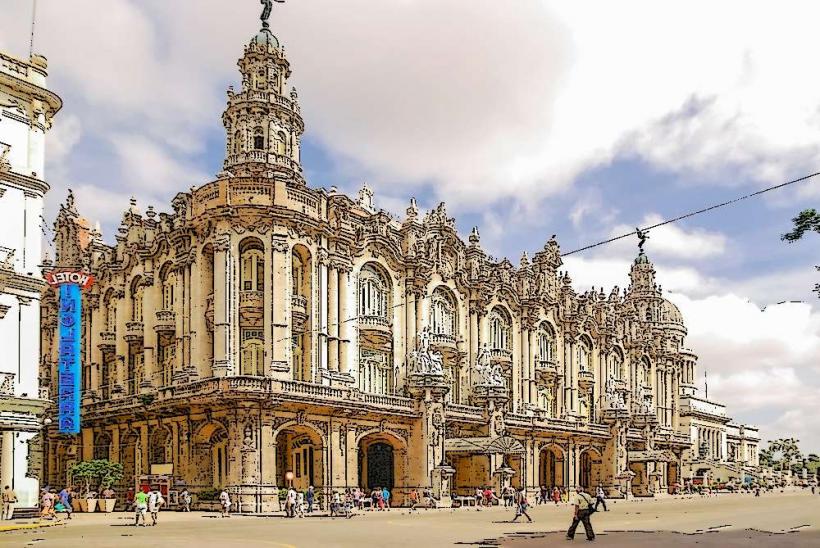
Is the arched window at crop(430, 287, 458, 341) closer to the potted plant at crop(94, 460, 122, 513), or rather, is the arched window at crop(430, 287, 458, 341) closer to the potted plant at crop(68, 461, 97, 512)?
the potted plant at crop(94, 460, 122, 513)

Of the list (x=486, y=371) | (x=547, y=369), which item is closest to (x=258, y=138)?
(x=486, y=371)

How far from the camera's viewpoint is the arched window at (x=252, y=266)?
180 ft

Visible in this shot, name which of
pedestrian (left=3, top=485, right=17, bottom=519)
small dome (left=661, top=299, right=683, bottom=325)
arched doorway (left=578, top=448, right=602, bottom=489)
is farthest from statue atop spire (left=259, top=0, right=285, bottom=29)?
small dome (left=661, top=299, right=683, bottom=325)

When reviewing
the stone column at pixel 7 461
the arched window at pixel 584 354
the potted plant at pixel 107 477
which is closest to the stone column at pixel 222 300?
the potted plant at pixel 107 477

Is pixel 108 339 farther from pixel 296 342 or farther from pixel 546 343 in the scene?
pixel 546 343

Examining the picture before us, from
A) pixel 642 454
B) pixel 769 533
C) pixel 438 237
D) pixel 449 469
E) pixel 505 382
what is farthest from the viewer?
pixel 642 454

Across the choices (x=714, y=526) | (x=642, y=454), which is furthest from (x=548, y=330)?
(x=714, y=526)

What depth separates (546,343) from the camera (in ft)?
258

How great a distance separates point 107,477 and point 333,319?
1551cm

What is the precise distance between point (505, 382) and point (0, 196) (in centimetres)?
4197

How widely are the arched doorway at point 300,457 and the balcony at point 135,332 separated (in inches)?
511

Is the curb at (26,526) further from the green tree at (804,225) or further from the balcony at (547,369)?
the balcony at (547,369)

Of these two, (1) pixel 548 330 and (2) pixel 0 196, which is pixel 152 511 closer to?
(2) pixel 0 196

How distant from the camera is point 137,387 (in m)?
62.6
